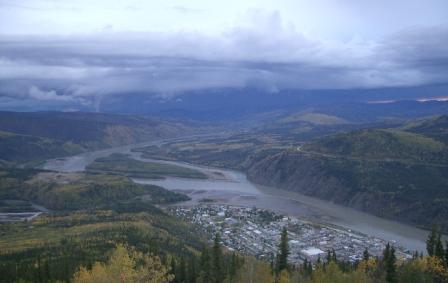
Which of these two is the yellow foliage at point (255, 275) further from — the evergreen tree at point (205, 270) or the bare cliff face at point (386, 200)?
the bare cliff face at point (386, 200)

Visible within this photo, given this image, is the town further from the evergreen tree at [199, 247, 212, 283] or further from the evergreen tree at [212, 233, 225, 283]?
the evergreen tree at [212, 233, 225, 283]

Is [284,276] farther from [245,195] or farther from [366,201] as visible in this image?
[245,195]

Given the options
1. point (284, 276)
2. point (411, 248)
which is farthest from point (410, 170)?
point (284, 276)

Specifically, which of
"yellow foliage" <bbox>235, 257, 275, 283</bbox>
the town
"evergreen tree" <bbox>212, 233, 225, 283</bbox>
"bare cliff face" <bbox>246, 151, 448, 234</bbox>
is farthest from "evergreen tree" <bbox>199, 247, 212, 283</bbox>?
"bare cliff face" <bbox>246, 151, 448, 234</bbox>

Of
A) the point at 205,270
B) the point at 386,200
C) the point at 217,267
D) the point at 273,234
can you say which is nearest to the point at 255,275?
the point at 217,267

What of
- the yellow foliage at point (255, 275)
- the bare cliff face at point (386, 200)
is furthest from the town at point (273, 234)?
the yellow foliage at point (255, 275)

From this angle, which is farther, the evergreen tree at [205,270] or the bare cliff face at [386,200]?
the bare cliff face at [386,200]

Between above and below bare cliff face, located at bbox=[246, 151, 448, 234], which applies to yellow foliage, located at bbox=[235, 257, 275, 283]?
above

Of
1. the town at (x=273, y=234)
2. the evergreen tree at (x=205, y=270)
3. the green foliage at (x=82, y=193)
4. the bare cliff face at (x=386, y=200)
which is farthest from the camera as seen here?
the green foliage at (x=82, y=193)
